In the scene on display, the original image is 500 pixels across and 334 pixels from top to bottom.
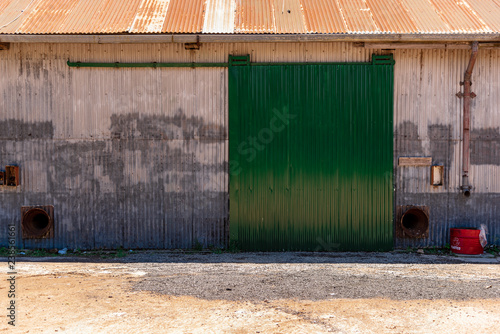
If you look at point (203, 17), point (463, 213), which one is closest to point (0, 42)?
point (203, 17)

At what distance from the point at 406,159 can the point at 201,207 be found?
14.6ft

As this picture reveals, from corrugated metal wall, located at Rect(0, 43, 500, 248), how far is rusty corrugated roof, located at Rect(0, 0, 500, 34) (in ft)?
1.62

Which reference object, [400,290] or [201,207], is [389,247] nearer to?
[400,290]

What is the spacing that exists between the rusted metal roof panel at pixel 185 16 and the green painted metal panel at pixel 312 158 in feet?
4.26

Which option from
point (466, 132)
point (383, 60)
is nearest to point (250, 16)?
point (383, 60)

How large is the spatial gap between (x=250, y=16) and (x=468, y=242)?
6541 millimetres

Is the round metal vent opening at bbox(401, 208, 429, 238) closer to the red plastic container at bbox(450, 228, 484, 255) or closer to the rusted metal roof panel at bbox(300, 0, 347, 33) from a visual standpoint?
the red plastic container at bbox(450, 228, 484, 255)

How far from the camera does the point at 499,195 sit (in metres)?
9.98

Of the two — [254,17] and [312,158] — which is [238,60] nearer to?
[254,17]

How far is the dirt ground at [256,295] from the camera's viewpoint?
213 inches

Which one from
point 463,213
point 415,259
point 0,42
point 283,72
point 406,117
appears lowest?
point 415,259

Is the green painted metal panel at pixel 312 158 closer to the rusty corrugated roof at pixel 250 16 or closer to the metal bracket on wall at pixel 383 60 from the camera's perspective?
the metal bracket on wall at pixel 383 60

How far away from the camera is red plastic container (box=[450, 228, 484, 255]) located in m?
9.53

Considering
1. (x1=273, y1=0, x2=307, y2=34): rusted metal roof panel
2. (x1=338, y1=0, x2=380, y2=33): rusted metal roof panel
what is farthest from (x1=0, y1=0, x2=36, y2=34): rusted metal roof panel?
(x1=338, y1=0, x2=380, y2=33): rusted metal roof panel
